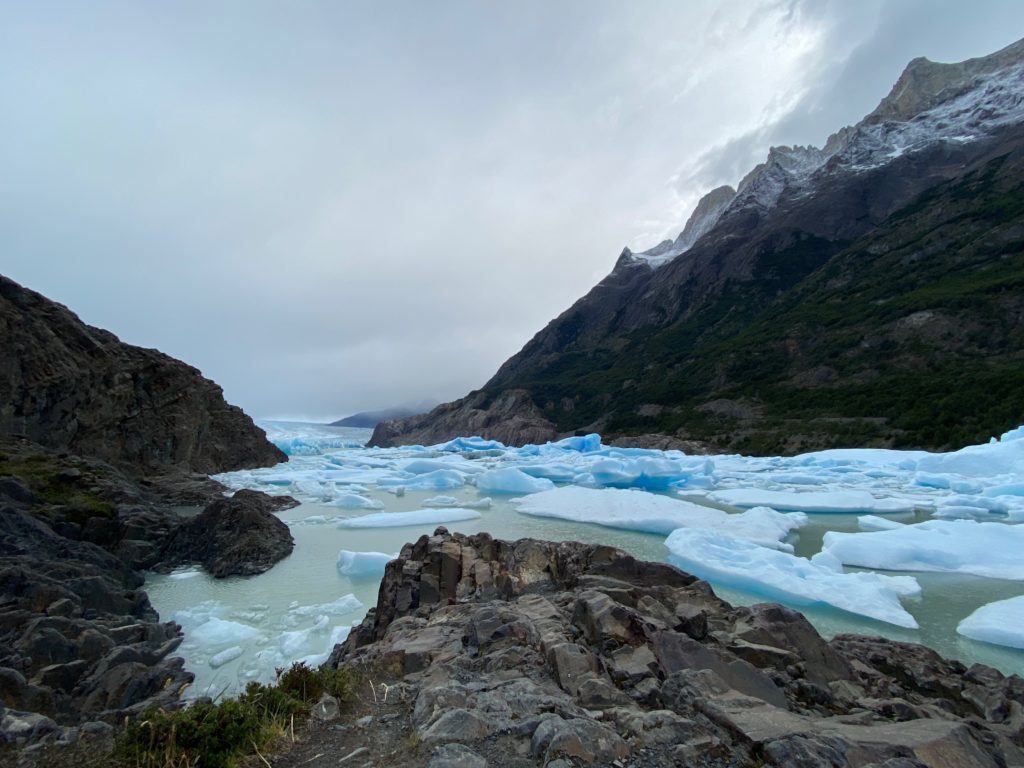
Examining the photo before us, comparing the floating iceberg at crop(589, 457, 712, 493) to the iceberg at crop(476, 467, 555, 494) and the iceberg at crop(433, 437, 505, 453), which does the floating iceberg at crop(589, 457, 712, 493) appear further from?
the iceberg at crop(433, 437, 505, 453)

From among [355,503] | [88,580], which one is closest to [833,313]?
[355,503]

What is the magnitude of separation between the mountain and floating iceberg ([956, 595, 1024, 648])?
3333 centimetres

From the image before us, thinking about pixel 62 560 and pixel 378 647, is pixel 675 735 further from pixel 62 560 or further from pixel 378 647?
pixel 62 560

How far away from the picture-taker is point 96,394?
30.4 metres

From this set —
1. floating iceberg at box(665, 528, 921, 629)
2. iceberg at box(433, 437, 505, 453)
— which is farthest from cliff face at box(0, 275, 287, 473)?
floating iceberg at box(665, 528, 921, 629)

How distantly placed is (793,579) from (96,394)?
124 feet

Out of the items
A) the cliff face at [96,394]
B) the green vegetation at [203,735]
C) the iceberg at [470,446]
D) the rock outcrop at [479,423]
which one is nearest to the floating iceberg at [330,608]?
the green vegetation at [203,735]

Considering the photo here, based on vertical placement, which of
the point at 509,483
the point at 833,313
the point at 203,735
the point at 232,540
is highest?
the point at 833,313

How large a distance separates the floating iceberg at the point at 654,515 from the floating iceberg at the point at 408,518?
2911 mm

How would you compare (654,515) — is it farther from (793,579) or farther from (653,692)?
(653,692)

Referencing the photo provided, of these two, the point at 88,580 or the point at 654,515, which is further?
the point at 654,515

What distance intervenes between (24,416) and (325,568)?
82.1 feet

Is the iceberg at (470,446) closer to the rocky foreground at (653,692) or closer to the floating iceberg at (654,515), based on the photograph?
the floating iceberg at (654,515)

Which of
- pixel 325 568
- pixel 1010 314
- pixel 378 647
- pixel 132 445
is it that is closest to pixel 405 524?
pixel 325 568
